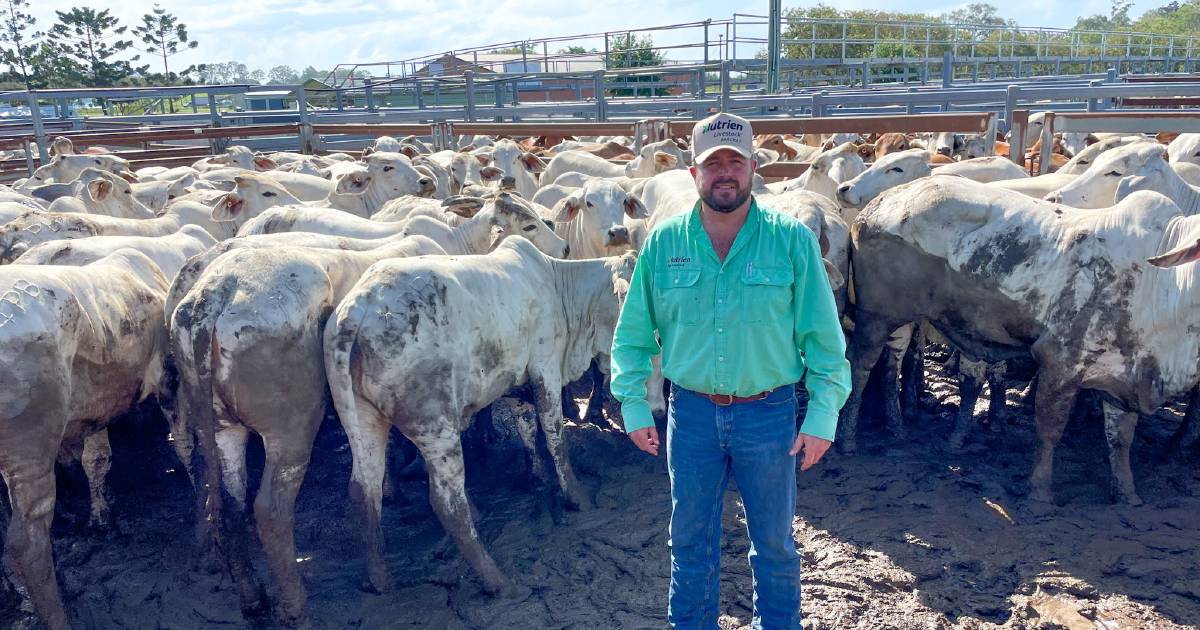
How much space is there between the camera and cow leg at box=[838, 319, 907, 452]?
6543mm

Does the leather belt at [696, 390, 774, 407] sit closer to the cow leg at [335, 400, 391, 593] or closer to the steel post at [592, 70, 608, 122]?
the cow leg at [335, 400, 391, 593]

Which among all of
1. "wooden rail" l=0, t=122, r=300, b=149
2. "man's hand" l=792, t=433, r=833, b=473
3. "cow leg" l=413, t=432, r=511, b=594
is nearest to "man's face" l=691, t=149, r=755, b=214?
"man's hand" l=792, t=433, r=833, b=473

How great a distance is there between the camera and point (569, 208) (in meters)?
8.38

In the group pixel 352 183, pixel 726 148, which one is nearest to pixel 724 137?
pixel 726 148

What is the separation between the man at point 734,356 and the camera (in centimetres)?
345

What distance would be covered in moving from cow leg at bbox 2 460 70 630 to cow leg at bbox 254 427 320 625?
102cm

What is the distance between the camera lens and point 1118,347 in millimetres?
5617

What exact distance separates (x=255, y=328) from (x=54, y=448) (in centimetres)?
120

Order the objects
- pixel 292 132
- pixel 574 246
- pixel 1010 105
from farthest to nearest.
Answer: pixel 292 132 → pixel 1010 105 → pixel 574 246

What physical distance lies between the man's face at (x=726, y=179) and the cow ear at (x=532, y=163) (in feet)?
31.6

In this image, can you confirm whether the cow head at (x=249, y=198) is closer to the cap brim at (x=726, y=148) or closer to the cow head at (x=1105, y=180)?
the cap brim at (x=726, y=148)

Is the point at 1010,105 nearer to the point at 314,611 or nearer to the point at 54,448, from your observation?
the point at 314,611

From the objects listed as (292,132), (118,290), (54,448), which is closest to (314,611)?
(54,448)

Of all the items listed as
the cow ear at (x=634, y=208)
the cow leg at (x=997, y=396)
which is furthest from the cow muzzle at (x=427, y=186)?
the cow leg at (x=997, y=396)
